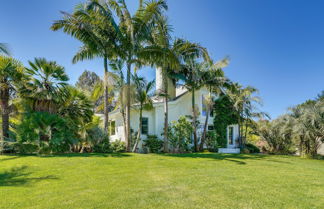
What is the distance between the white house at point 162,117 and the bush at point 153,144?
78 centimetres

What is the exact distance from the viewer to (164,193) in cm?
431

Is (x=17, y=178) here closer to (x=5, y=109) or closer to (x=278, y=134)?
(x=5, y=109)

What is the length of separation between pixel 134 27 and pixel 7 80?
8.33 metres

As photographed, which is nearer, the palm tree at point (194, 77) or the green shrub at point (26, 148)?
the green shrub at point (26, 148)

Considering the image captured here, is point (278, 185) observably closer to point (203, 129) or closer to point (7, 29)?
point (203, 129)

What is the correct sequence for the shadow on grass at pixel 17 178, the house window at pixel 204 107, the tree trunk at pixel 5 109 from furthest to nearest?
1. the house window at pixel 204 107
2. the tree trunk at pixel 5 109
3. the shadow on grass at pixel 17 178

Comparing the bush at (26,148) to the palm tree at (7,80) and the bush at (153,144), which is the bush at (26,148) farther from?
the bush at (153,144)

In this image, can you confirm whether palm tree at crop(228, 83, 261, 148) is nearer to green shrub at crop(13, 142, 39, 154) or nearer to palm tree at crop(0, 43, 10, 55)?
green shrub at crop(13, 142, 39, 154)

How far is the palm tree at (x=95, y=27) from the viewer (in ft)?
34.9

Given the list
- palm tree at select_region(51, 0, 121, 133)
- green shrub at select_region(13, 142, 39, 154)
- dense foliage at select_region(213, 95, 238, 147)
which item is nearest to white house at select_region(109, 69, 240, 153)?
dense foliage at select_region(213, 95, 238, 147)

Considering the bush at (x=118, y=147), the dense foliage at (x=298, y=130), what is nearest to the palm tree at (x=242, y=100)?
the dense foliage at (x=298, y=130)

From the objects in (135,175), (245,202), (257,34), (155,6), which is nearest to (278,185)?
(245,202)

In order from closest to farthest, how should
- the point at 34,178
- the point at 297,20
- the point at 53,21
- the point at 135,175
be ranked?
the point at 34,178, the point at 135,175, the point at 53,21, the point at 297,20

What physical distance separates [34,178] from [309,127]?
16.1 m
